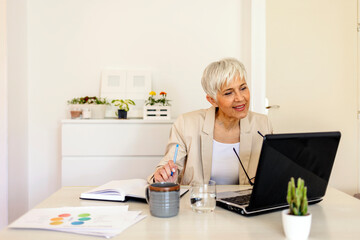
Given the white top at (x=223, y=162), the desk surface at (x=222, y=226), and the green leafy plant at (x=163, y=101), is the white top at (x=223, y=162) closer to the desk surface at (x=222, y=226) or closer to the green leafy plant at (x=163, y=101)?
the desk surface at (x=222, y=226)

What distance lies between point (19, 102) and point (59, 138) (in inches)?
18.3

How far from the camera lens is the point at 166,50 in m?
3.25

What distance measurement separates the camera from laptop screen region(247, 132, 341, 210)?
107 centimetres

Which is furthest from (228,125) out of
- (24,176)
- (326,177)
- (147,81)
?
(24,176)

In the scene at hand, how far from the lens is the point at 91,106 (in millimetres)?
3027

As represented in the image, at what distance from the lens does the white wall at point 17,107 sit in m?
2.91

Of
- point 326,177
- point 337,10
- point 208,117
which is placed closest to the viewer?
point 326,177

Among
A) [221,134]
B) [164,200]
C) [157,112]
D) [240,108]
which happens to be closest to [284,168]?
[164,200]

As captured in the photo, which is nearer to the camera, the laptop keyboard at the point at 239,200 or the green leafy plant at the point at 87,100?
the laptop keyboard at the point at 239,200

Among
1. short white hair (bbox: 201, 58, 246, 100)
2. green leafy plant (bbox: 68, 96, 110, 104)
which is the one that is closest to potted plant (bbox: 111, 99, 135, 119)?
green leafy plant (bbox: 68, 96, 110, 104)

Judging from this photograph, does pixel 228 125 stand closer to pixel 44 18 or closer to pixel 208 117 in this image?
pixel 208 117

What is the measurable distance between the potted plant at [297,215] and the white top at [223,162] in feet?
3.38

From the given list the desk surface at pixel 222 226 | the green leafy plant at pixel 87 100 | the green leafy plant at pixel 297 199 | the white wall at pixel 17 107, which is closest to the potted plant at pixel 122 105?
the green leafy plant at pixel 87 100

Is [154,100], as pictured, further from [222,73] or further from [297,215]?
[297,215]
